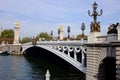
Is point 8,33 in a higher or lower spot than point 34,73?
higher

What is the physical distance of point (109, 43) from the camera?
2044cm

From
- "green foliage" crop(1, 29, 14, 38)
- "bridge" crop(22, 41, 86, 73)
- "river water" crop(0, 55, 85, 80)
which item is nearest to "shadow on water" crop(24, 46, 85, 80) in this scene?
"river water" crop(0, 55, 85, 80)

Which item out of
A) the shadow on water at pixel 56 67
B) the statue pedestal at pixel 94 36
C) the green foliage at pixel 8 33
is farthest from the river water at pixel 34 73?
the green foliage at pixel 8 33

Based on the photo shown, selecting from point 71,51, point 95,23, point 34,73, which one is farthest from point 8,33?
point 95,23

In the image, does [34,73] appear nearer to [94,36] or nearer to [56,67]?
[56,67]

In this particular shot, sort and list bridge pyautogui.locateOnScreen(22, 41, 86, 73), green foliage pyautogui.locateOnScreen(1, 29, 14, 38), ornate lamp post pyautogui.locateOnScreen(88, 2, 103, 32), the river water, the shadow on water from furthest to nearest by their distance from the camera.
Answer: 1. green foliage pyautogui.locateOnScreen(1, 29, 14, 38)
2. the river water
3. the shadow on water
4. bridge pyautogui.locateOnScreen(22, 41, 86, 73)
5. ornate lamp post pyautogui.locateOnScreen(88, 2, 103, 32)

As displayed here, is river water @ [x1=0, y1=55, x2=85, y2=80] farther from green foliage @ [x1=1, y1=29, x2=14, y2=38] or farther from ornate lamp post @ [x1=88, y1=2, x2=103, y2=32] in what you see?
green foliage @ [x1=1, y1=29, x2=14, y2=38]

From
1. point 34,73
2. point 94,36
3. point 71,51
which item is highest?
point 94,36

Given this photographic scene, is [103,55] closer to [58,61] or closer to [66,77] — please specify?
[66,77]

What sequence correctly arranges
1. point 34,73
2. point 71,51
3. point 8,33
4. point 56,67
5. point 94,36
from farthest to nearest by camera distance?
point 8,33 < point 56,67 < point 34,73 < point 71,51 < point 94,36

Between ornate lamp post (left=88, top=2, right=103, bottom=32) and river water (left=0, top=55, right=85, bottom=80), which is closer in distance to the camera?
ornate lamp post (left=88, top=2, right=103, bottom=32)

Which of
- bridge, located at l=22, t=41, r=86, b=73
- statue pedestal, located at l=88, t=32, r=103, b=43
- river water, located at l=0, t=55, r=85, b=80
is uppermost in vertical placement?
statue pedestal, located at l=88, t=32, r=103, b=43

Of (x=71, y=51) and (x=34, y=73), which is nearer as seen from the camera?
(x=71, y=51)

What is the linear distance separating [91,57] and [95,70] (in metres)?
1.20
